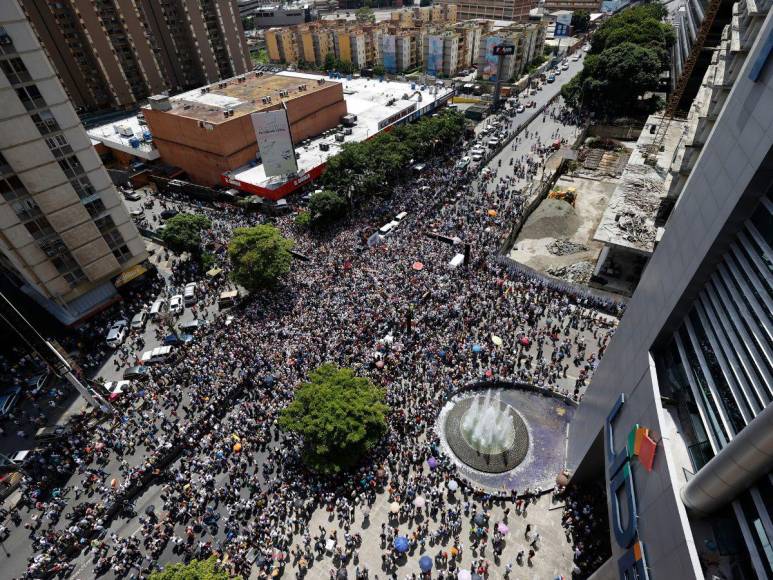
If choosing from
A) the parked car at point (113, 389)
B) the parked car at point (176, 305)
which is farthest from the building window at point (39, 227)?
the parked car at point (113, 389)

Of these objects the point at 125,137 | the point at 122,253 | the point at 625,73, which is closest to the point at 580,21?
the point at 625,73

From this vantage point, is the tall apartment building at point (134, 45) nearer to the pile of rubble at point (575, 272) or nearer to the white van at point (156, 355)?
the white van at point (156, 355)

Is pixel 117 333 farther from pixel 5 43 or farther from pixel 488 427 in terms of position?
pixel 488 427

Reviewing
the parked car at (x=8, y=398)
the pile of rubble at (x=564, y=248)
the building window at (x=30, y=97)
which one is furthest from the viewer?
the pile of rubble at (x=564, y=248)

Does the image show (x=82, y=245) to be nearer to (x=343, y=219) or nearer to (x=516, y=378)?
(x=343, y=219)

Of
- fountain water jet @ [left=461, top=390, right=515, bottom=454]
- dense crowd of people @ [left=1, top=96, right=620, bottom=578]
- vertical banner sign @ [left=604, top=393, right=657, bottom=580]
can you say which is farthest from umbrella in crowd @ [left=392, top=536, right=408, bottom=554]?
vertical banner sign @ [left=604, top=393, right=657, bottom=580]

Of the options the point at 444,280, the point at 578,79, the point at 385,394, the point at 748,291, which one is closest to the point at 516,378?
the point at 385,394
